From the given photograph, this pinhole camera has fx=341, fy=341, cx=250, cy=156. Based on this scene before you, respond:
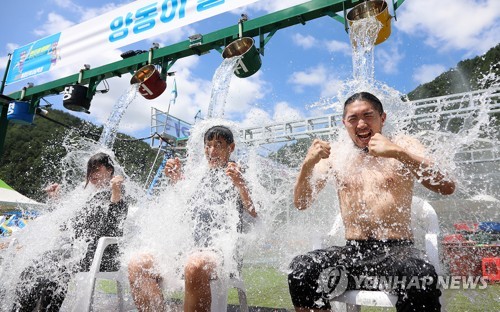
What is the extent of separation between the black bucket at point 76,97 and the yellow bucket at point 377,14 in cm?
554

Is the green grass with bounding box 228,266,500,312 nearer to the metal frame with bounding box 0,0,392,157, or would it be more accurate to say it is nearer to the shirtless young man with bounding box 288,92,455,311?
the shirtless young man with bounding box 288,92,455,311

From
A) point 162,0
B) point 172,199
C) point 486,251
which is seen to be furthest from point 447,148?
point 162,0

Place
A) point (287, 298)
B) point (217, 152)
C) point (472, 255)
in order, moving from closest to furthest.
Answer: point (217, 152) → point (287, 298) → point (472, 255)

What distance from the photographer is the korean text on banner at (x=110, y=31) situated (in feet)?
19.1

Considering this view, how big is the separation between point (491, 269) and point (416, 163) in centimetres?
503

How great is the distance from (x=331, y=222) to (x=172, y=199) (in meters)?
1.25

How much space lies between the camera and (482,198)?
4004 millimetres

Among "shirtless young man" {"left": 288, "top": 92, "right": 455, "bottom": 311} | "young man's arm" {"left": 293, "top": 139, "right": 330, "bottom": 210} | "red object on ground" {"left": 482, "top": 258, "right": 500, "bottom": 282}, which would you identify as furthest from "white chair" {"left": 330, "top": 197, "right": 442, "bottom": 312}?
"red object on ground" {"left": 482, "top": 258, "right": 500, "bottom": 282}

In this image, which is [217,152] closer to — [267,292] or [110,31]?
[267,292]

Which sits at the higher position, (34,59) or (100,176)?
(34,59)

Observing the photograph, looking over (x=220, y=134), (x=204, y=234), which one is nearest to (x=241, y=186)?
(x=204, y=234)

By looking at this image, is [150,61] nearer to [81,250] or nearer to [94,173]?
[94,173]

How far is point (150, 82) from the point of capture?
19.5 ft

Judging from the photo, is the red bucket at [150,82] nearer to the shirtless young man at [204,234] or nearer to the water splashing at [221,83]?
the water splashing at [221,83]
